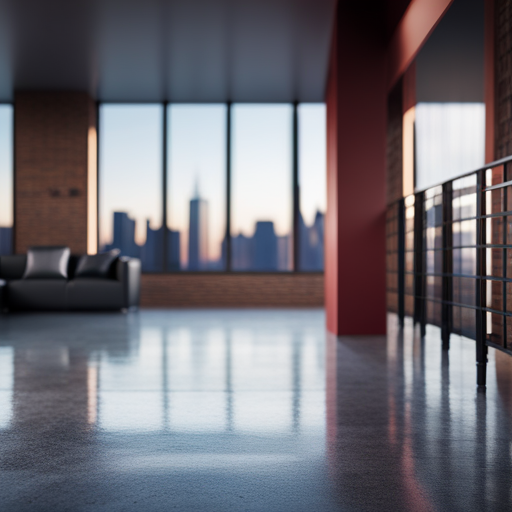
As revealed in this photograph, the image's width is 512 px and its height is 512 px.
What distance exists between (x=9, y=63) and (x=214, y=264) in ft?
12.3

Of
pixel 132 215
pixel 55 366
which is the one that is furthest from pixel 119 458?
pixel 132 215

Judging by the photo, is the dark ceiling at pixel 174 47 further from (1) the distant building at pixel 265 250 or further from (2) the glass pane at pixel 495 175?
(1) the distant building at pixel 265 250

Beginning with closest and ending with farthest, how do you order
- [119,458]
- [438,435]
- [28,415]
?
[119,458]
[438,435]
[28,415]

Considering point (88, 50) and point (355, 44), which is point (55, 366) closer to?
point (355, 44)

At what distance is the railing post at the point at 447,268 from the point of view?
12.5ft

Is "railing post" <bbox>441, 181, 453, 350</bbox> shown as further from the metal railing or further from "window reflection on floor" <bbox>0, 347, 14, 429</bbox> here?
"window reflection on floor" <bbox>0, 347, 14, 429</bbox>

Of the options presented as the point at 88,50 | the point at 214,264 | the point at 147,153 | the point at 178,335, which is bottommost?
the point at 178,335

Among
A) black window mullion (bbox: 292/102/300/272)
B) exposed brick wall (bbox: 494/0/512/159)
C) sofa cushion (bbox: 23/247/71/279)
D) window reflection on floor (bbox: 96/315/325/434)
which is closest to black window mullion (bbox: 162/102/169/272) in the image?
sofa cushion (bbox: 23/247/71/279)

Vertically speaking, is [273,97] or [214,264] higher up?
[273,97]

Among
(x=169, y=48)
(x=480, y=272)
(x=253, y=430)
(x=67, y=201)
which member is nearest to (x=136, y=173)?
(x=67, y=201)

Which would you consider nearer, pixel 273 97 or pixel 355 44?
pixel 355 44

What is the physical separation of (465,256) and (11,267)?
557cm

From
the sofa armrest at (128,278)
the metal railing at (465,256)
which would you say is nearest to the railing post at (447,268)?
the metal railing at (465,256)

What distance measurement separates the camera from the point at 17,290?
271 inches
